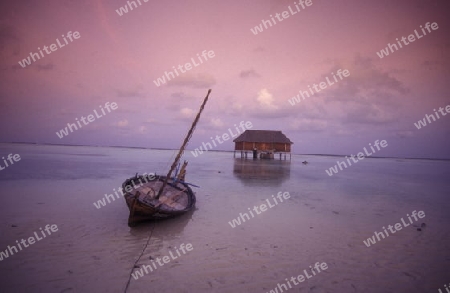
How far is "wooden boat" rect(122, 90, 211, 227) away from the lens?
27.3 feet

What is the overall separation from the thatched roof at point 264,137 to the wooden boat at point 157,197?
115 feet

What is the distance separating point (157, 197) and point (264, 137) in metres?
40.1

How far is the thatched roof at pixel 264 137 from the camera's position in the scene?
48000mm

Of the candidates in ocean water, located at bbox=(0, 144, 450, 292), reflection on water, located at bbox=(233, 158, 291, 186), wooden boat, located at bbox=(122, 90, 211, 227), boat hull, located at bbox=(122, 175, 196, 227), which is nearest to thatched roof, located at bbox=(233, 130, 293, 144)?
reflection on water, located at bbox=(233, 158, 291, 186)

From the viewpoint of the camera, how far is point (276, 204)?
42.2 ft

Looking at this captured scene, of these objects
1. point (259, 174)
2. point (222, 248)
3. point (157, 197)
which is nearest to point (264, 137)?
point (259, 174)

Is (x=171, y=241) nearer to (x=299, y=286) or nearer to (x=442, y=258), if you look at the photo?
(x=299, y=286)

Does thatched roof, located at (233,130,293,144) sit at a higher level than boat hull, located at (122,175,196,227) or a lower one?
lower

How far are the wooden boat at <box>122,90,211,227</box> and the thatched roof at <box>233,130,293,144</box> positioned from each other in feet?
115

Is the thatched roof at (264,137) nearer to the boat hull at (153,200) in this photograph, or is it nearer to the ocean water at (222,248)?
the ocean water at (222,248)

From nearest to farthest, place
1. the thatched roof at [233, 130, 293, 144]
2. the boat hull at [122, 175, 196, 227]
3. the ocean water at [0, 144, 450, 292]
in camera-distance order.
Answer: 1. the ocean water at [0, 144, 450, 292]
2. the boat hull at [122, 175, 196, 227]
3. the thatched roof at [233, 130, 293, 144]

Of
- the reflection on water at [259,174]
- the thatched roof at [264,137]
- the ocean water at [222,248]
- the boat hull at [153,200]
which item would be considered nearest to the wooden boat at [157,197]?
the boat hull at [153,200]

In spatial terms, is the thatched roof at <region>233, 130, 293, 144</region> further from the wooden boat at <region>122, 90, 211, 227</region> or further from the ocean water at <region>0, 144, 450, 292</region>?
the ocean water at <region>0, 144, 450, 292</region>

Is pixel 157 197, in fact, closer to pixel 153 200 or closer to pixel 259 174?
pixel 153 200
